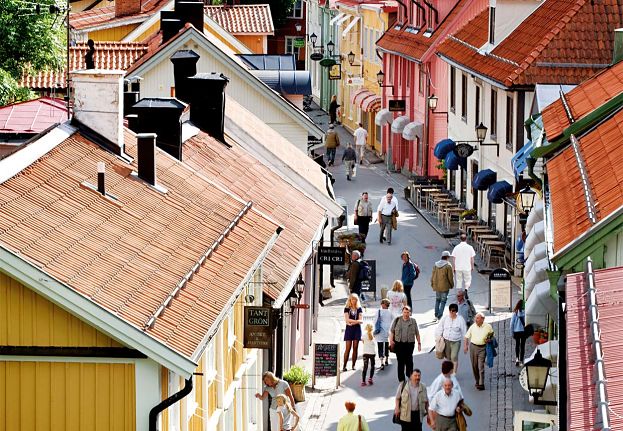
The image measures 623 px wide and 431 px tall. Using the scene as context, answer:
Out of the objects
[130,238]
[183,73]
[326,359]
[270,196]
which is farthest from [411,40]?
[130,238]

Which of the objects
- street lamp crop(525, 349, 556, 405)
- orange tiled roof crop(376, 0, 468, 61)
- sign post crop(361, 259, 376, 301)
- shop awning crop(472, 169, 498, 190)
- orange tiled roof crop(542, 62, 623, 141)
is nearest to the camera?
street lamp crop(525, 349, 556, 405)

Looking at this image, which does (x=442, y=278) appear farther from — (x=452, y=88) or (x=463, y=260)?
(x=452, y=88)

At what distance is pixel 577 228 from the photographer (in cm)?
1906

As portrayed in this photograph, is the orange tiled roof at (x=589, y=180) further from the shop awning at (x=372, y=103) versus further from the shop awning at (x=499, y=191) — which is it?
the shop awning at (x=372, y=103)

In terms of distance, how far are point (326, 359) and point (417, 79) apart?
104 ft

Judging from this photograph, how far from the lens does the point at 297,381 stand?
81.2 ft

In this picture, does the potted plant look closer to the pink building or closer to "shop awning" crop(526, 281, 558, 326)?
"shop awning" crop(526, 281, 558, 326)

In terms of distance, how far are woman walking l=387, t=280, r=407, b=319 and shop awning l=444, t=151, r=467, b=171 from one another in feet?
58.1

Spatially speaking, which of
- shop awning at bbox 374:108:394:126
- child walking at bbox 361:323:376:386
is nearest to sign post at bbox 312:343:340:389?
child walking at bbox 361:323:376:386

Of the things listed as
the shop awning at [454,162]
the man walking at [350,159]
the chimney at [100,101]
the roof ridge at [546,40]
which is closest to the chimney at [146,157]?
the chimney at [100,101]

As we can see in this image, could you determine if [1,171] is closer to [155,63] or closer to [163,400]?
[163,400]

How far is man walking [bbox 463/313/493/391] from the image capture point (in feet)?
84.1

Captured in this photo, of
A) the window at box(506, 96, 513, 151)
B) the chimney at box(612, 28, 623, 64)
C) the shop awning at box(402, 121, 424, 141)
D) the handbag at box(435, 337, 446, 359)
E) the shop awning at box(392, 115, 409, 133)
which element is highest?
the shop awning at box(392, 115, 409, 133)

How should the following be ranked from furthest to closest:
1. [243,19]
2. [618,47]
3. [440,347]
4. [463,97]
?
1. [243,19]
2. [463,97]
3. [618,47]
4. [440,347]
